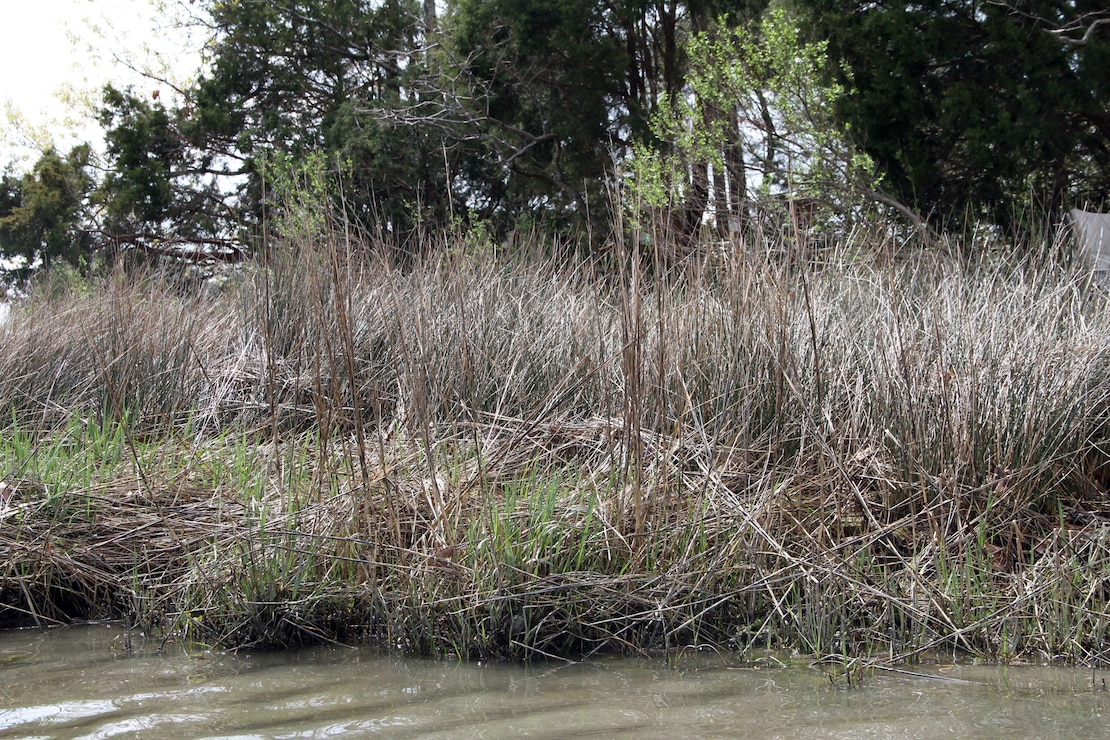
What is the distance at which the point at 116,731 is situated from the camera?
2078 millimetres

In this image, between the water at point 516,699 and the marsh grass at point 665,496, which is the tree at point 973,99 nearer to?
the marsh grass at point 665,496

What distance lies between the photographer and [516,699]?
7.51 ft

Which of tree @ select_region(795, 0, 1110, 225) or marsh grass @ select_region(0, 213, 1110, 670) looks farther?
tree @ select_region(795, 0, 1110, 225)

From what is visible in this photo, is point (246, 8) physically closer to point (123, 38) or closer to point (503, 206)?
point (123, 38)

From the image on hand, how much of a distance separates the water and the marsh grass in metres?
0.13

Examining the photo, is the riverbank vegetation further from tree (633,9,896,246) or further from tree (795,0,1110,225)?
tree (795,0,1110,225)

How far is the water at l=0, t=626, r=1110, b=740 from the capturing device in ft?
6.73

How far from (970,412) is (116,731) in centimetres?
267

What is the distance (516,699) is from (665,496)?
2.62 feet

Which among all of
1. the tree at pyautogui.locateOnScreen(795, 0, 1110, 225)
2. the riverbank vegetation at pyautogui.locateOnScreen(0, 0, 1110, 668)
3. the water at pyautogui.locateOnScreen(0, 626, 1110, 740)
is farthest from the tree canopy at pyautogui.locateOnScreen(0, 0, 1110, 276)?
the water at pyautogui.locateOnScreen(0, 626, 1110, 740)

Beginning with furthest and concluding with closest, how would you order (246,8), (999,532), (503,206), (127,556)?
(246,8) < (503,206) < (127,556) < (999,532)

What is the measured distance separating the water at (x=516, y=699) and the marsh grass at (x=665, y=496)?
0.43 feet

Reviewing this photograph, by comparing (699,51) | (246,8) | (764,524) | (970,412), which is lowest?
(764,524)

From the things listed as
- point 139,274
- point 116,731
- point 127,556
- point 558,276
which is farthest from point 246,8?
point 116,731
